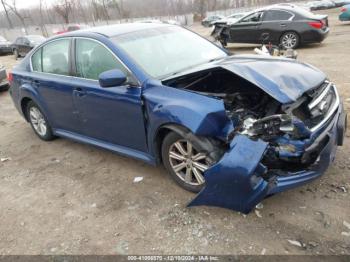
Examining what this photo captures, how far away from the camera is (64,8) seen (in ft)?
153

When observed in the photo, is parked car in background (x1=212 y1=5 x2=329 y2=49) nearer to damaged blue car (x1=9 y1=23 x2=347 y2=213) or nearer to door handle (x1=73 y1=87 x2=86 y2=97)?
damaged blue car (x1=9 y1=23 x2=347 y2=213)

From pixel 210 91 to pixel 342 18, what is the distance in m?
17.9

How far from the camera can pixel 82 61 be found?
435cm

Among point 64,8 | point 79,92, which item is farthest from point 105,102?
point 64,8

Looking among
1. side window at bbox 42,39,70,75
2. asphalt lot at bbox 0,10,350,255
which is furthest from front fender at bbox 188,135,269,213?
side window at bbox 42,39,70,75

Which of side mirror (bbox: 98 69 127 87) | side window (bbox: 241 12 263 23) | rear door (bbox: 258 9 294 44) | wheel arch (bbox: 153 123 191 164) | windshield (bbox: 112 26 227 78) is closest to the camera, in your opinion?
wheel arch (bbox: 153 123 191 164)

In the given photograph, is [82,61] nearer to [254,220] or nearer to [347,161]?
[254,220]

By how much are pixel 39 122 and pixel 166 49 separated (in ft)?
8.89

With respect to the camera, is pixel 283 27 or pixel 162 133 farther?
pixel 283 27

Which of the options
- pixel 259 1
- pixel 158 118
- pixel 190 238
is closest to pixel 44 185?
pixel 158 118

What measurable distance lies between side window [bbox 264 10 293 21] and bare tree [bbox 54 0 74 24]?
37500mm

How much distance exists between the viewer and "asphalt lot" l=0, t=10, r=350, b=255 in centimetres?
294

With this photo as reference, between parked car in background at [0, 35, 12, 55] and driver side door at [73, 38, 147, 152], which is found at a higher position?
driver side door at [73, 38, 147, 152]

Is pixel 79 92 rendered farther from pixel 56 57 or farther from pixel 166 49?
pixel 166 49
